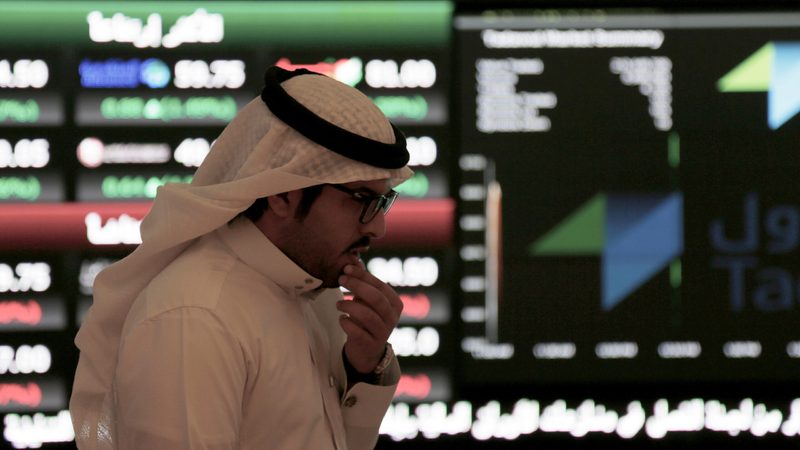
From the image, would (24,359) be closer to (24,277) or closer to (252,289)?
(24,277)

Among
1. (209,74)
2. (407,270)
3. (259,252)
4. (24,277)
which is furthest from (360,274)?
(24,277)

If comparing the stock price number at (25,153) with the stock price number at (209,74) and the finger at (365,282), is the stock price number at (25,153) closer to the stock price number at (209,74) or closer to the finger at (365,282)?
the stock price number at (209,74)

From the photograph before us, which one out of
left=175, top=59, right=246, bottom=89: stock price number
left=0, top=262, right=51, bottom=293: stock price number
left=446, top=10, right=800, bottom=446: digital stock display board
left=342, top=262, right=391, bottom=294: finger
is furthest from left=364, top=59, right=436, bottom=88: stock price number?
left=342, top=262, right=391, bottom=294: finger

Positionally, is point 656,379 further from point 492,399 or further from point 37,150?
point 37,150

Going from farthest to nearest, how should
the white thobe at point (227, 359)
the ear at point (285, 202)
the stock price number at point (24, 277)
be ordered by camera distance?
1. the stock price number at point (24, 277)
2. the ear at point (285, 202)
3. the white thobe at point (227, 359)

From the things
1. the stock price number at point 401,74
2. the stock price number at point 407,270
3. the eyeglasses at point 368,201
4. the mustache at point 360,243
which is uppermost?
the stock price number at point 401,74

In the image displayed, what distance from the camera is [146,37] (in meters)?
3.47

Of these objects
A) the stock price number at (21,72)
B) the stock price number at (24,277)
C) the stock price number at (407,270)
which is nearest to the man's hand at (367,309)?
the stock price number at (407,270)

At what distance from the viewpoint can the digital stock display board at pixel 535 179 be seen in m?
3.47

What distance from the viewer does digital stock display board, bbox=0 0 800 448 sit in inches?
137

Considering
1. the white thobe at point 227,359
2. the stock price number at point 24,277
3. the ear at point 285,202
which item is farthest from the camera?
the stock price number at point 24,277

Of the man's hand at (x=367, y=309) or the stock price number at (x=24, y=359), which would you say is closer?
the man's hand at (x=367, y=309)

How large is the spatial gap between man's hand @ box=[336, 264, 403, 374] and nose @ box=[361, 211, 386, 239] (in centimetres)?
6

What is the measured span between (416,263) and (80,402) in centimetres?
180
